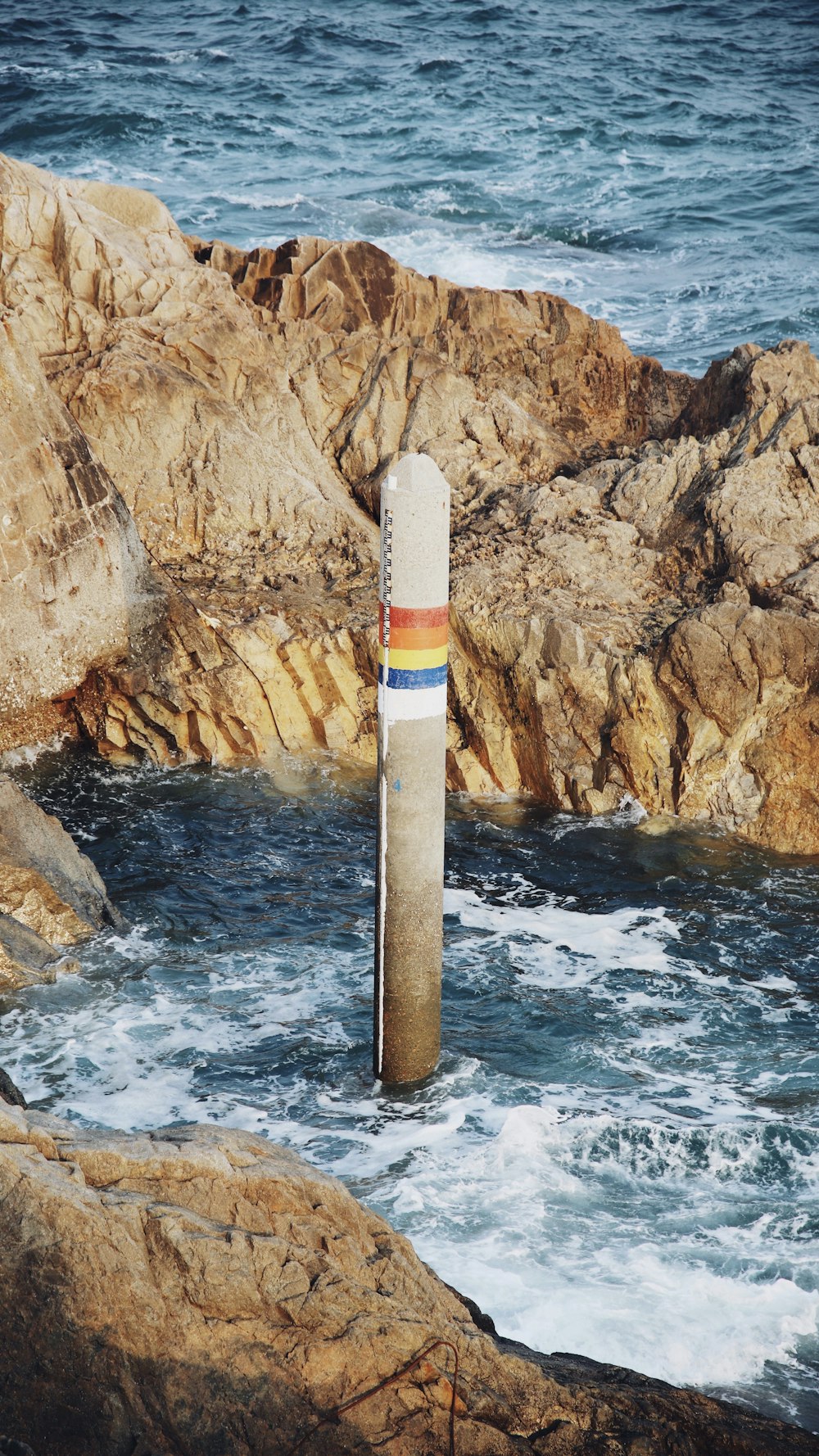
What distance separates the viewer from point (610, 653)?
12.0 meters

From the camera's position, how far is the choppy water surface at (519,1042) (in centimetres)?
668

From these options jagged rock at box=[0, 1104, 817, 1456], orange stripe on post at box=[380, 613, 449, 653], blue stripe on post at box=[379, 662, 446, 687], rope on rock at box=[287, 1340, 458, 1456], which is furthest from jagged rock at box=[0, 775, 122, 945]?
rope on rock at box=[287, 1340, 458, 1456]

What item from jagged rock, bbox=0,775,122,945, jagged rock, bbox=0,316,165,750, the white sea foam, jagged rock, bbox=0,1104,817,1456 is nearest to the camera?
jagged rock, bbox=0,1104,817,1456

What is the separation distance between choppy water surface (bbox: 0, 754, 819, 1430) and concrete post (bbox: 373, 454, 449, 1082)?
47 cm

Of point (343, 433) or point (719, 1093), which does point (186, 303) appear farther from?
point (719, 1093)

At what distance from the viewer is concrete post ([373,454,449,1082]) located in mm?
7387

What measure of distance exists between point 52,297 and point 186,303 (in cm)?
147

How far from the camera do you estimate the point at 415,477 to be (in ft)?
23.9

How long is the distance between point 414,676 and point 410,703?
15 cm

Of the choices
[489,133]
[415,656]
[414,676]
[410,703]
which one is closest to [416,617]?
[415,656]

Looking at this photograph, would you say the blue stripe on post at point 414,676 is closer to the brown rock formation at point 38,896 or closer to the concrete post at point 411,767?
the concrete post at point 411,767

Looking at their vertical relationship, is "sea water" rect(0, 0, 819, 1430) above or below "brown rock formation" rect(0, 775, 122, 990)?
below

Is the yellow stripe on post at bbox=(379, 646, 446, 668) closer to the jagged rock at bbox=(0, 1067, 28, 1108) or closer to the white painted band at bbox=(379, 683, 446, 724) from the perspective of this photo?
the white painted band at bbox=(379, 683, 446, 724)

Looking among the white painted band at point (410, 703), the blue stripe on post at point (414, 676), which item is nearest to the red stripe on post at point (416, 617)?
the blue stripe on post at point (414, 676)
